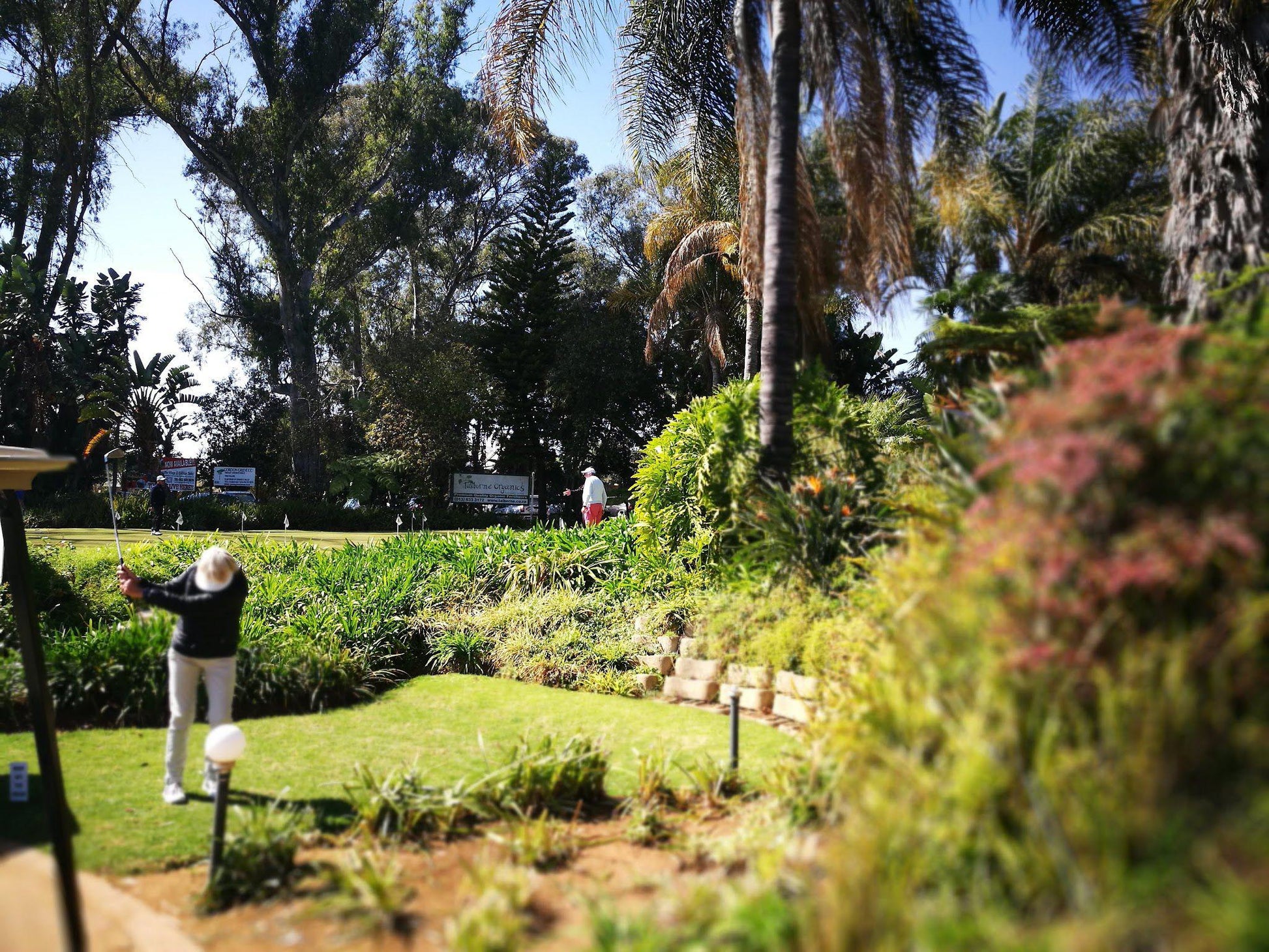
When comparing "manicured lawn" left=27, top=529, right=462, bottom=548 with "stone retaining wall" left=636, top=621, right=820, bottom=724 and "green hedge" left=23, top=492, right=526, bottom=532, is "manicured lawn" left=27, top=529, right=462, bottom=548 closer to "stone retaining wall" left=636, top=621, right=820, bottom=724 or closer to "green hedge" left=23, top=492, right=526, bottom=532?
"green hedge" left=23, top=492, right=526, bottom=532

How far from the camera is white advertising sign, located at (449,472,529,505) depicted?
2836 centimetres

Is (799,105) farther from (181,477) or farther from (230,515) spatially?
(181,477)

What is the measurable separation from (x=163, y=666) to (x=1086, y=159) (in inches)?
835

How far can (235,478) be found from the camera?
30.1 m

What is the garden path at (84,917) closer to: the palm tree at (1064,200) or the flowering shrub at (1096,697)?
the flowering shrub at (1096,697)

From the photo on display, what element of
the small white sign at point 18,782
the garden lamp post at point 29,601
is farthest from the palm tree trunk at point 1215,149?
the small white sign at point 18,782

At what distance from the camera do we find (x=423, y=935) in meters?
3.29

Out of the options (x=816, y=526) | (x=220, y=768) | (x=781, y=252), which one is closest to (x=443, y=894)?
(x=220, y=768)

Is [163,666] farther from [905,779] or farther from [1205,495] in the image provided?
[1205,495]

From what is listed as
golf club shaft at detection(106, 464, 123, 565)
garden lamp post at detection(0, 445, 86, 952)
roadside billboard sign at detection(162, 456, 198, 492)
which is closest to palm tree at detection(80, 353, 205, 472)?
roadside billboard sign at detection(162, 456, 198, 492)

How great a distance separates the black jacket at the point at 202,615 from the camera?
5.19 m

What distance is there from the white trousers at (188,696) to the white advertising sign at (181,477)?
26.2m

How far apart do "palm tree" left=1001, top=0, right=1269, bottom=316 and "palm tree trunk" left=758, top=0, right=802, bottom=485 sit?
11.1ft

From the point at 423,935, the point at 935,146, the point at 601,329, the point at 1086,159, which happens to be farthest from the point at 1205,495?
the point at 601,329
